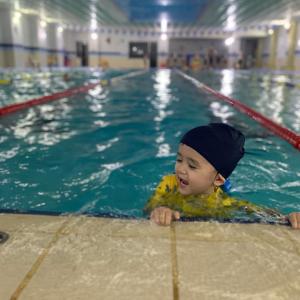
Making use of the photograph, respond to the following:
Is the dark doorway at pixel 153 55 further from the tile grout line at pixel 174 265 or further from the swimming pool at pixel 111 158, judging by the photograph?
the tile grout line at pixel 174 265

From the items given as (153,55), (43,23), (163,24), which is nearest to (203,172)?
(43,23)

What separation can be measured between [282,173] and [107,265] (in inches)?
123

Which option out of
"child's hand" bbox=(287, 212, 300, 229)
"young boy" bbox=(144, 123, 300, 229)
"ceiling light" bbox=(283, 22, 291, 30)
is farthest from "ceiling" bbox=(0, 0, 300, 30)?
"child's hand" bbox=(287, 212, 300, 229)

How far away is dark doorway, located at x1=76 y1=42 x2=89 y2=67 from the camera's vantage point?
36.5 metres

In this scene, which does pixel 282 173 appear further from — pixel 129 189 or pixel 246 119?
pixel 246 119

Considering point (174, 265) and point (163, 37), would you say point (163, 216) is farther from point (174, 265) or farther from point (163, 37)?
point (163, 37)

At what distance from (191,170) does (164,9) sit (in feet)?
66.5

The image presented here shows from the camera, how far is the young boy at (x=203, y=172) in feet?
7.21

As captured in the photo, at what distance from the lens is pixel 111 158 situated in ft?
14.9

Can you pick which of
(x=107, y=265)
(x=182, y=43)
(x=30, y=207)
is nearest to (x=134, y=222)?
(x=107, y=265)

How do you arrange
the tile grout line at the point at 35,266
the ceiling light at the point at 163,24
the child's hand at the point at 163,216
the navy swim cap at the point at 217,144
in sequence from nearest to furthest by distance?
the tile grout line at the point at 35,266, the child's hand at the point at 163,216, the navy swim cap at the point at 217,144, the ceiling light at the point at 163,24

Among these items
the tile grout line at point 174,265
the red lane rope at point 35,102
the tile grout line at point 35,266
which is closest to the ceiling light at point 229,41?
the red lane rope at point 35,102

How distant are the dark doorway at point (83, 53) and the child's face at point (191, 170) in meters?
36.2

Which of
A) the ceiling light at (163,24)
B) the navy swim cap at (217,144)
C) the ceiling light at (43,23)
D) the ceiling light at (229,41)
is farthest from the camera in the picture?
the ceiling light at (229,41)
